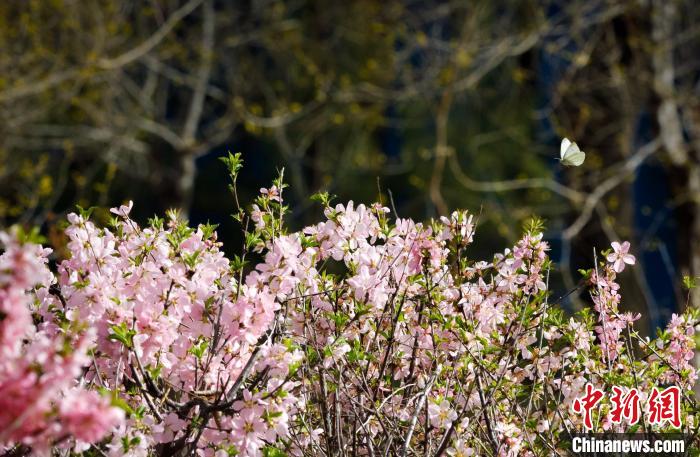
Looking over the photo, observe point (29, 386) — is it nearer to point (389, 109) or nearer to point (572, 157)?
A: point (572, 157)

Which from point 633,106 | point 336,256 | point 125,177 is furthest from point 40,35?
point 336,256

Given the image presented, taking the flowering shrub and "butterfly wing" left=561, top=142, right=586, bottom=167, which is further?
"butterfly wing" left=561, top=142, right=586, bottom=167

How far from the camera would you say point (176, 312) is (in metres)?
2.27

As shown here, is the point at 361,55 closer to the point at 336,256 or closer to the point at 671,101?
the point at 671,101

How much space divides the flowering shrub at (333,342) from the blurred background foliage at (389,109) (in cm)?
556

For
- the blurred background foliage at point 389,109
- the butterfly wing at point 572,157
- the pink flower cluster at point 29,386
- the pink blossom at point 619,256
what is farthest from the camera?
the blurred background foliage at point 389,109

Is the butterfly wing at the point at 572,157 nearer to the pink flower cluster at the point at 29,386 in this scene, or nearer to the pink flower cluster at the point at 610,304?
the pink flower cluster at the point at 610,304

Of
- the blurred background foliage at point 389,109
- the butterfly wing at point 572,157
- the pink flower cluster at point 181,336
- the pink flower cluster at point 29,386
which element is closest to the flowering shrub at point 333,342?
the pink flower cluster at point 181,336

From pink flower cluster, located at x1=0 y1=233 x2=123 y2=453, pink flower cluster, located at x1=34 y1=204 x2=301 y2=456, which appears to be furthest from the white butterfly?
pink flower cluster, located at x1=0 y1=233 x2=123 y2=453

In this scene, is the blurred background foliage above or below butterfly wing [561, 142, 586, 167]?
above

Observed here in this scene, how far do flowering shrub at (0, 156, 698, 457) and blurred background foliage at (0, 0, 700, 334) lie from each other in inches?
219

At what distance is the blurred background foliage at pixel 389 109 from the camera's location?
990cm

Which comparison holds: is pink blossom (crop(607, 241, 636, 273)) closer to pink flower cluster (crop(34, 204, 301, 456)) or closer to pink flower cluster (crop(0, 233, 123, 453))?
pink flower cluster (crop(34, 204, 301, 456))

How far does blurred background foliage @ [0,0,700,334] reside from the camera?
990cm
